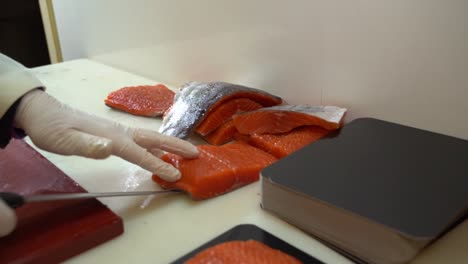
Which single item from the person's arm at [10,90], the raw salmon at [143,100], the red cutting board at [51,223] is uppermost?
the person's arm at [10,90]

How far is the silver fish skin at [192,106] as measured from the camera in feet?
3.27

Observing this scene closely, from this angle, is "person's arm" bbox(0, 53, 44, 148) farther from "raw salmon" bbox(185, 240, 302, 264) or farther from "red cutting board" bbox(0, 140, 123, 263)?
"raw salmon" bbox(185, 240, 302, 264)

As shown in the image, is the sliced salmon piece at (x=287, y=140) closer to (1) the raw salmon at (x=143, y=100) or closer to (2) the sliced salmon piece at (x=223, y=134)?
(2) the sliced salmon piece at (x=223, y=134)

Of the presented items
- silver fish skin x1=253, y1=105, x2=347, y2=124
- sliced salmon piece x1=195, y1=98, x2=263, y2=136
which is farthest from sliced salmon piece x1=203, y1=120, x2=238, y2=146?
silver fish skin x1=253, y1=105, x2=347, y2=124

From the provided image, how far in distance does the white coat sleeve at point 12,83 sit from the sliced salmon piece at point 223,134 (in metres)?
0.40

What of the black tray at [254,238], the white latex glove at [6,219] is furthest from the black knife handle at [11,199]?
the black tray at [254,238]

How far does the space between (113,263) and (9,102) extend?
35 centimetres

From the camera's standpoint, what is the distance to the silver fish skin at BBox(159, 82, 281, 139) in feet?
3.27

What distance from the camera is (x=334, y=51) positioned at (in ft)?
3.22

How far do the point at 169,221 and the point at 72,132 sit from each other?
234 millimetres

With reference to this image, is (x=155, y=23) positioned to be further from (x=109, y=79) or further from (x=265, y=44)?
(x=265, y=44)

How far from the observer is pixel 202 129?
3.32 feet

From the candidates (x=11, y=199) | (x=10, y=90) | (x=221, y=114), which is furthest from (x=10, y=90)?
(x=221, y=114)

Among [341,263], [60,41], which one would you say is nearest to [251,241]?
[341,263]
